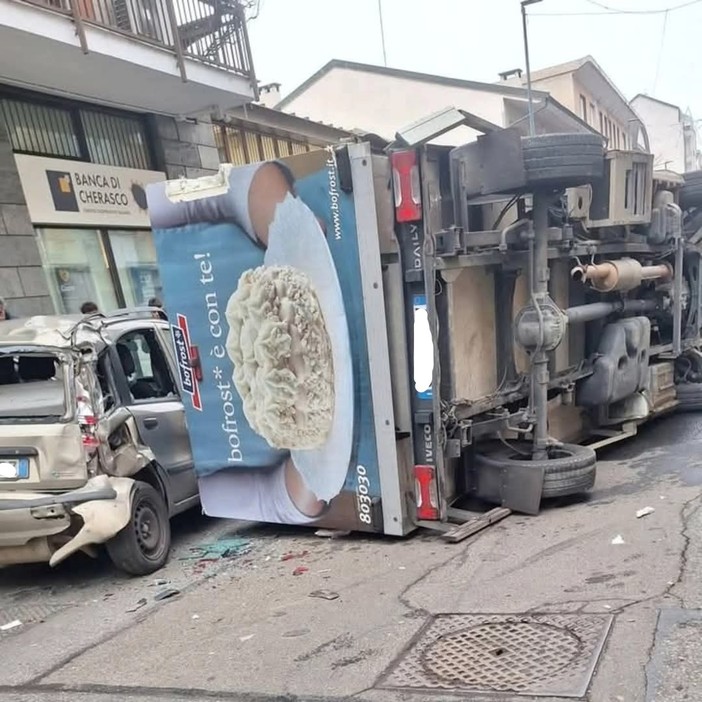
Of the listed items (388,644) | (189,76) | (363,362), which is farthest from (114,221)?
(388,644)

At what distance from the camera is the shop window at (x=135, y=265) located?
35.7 feet

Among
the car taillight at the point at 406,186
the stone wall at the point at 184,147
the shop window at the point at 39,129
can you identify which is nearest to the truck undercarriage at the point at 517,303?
the car taillight at the point at 406,186

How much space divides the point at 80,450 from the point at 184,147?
28.0 feet

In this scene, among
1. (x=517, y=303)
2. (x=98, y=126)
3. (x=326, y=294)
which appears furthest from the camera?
(x=98, y=126)

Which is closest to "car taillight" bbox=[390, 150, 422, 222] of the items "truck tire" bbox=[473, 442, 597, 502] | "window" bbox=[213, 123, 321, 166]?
"truck tire" bbox=[473, 442, 597, 502]

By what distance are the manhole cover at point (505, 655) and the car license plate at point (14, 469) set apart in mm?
2675

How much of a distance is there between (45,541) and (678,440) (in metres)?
5.43

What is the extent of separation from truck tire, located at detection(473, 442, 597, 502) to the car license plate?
9.77 ft

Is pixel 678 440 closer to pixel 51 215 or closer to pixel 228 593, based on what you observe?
pixel 228 593

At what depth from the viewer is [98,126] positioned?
10.6m

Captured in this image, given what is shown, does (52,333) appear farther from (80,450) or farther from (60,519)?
(60,519)

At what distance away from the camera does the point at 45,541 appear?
4.58 metres

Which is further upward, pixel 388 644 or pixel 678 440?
pixel 388 644

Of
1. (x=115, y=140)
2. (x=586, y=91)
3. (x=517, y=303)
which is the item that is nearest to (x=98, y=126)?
(x=115, y=140)
